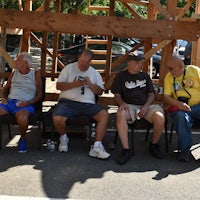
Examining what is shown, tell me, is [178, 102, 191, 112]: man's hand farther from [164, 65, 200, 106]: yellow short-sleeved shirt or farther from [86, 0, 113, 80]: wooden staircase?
[86, 0, 113, 80]: wooden staircase

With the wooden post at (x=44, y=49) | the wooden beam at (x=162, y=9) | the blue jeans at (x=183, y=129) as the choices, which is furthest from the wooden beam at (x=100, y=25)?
the blue jeans at (x=183, y=129)

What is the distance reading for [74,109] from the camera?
508 cm

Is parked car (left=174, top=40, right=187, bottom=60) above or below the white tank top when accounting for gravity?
above

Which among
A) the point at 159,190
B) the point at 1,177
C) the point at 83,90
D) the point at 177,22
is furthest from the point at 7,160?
the point at 177,22

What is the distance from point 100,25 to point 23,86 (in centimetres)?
136

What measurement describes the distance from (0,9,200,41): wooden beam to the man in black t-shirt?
57 cm

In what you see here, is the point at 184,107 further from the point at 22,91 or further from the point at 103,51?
the point at 103,51

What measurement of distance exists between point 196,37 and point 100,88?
1.59 m

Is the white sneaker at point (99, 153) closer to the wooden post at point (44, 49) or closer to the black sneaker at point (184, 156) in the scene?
the black sneaker at point (184, 156)

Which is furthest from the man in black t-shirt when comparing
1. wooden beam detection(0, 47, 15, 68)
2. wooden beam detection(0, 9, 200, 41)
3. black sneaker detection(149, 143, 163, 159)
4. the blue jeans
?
wooden beam detection(0, 47, 15, 68)

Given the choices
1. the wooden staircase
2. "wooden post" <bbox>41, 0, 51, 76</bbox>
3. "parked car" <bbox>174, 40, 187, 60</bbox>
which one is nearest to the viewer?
"wooden post" <bbox>41, 0, 51, 76</bbox>

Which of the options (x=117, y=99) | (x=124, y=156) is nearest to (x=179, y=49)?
(x=117, y=99)

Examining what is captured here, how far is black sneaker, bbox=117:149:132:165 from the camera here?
15.1ft

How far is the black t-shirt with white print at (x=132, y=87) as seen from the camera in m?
5.18
